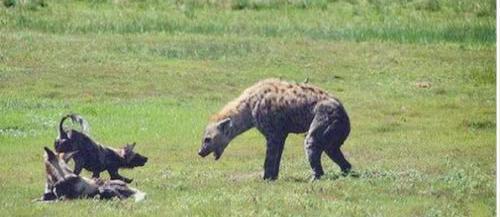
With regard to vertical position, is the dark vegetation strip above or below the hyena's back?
below

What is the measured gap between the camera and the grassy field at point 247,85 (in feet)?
42.6

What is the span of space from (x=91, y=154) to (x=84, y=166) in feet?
0.45

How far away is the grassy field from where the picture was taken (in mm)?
12992

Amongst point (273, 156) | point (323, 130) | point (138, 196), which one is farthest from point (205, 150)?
point (138, 196)

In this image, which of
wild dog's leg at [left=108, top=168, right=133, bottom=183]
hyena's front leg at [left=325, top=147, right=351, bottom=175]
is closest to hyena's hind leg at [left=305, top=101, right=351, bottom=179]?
hyena's front leg at [left=325, top=147, right=351, bottom=175]

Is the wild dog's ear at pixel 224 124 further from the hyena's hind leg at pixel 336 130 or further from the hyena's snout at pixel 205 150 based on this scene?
the hyena's hind leg at pixel 336 130

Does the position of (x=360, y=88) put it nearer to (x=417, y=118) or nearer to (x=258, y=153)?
(x=417, y=118)

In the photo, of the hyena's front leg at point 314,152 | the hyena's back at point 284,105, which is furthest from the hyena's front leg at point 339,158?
the hyena's back at point 284,105

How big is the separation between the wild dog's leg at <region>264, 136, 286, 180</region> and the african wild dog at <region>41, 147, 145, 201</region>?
1.48 meters

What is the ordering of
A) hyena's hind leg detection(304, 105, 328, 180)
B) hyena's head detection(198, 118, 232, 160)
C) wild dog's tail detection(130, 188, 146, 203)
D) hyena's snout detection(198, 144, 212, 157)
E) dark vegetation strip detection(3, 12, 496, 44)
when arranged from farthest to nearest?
dark vegetation strip detection(3, 12, 496, 44), hyena's snout detection(198, 144, 212, 157), hyena's head detection(198, 118, 232, 160), hyena's hind leg detection(304, 105, 328, 180), wild dog's tail detection(130, 188, 146, 203)

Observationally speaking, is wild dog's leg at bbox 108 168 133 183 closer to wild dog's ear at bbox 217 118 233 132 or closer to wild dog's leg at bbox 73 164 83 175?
wild dog's leg at bbox 73 164 83 175

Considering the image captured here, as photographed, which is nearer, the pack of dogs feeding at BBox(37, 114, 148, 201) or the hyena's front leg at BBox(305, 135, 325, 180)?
the pack of dogs feeding at BBox(37, 114, 148, 201)

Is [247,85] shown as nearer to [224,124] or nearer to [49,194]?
[224,124]

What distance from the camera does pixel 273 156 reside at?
13.8 m
